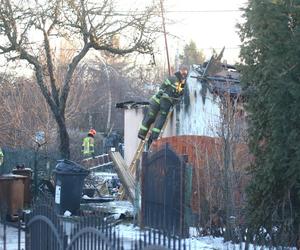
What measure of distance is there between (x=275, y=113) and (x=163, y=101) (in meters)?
9.80

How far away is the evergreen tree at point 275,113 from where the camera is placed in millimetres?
8367

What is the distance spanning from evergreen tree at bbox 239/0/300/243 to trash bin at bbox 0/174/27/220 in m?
7.22

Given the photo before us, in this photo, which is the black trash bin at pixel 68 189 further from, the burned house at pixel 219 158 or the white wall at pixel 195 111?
the white wall at pixel 195 111

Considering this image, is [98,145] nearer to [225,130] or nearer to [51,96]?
[51,96]

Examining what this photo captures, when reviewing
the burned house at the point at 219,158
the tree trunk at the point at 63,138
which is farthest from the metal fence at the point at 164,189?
the tree trunk at the point at 63,138

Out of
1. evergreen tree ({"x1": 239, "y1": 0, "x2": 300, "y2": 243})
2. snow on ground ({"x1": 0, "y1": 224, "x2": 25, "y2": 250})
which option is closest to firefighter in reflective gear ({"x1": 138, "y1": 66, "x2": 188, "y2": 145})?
snow on ground ({"x1": 0, "y1": 224, "x2": 25, "y2": 250})

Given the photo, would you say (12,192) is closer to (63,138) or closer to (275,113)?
(63,138)

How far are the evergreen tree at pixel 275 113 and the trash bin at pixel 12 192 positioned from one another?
722cm

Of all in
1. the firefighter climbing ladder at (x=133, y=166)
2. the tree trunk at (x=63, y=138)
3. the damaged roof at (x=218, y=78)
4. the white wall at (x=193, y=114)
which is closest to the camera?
the firefighter climbing ladder at (x=133, y=166)

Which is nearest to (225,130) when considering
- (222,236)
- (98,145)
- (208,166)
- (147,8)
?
(208,166)

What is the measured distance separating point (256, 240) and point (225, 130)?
10.3 ft

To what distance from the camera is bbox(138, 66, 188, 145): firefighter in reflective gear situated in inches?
709

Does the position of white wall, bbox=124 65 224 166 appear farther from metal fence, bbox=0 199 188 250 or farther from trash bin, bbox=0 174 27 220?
metal fence, bbox=0 199 188 250

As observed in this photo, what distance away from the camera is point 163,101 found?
18219 mm
